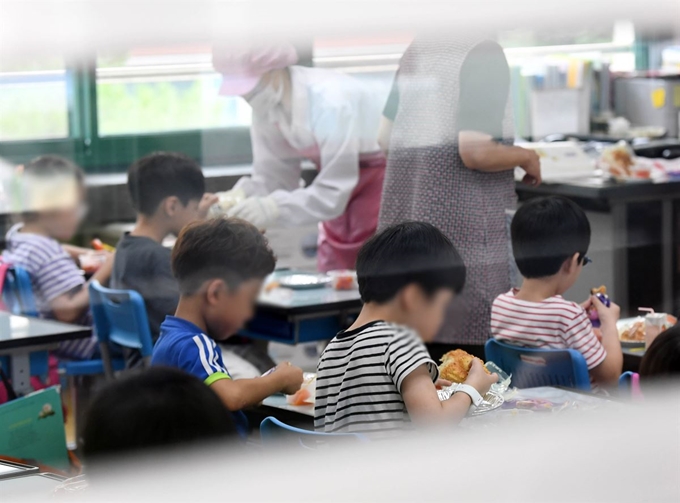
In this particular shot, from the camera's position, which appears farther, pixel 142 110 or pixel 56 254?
pixel 56 254

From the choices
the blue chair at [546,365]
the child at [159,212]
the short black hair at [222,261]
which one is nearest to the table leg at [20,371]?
the child at [159,212]

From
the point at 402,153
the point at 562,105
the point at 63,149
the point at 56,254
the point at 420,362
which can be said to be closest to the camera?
the point at 63,149

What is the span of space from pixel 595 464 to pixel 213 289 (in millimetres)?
302

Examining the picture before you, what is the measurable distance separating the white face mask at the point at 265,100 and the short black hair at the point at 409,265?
0.40m

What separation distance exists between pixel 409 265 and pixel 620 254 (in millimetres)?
584

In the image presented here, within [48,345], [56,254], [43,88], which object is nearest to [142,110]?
[43,88]

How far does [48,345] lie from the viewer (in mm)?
2662

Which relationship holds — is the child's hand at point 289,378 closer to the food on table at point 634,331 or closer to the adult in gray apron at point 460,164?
the adult in gray apron at point 460,164

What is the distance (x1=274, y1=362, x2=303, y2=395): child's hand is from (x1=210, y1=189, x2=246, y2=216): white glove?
0.30 meters

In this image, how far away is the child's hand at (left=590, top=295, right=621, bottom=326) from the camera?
5.52 ft

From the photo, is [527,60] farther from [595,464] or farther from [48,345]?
[48,345]

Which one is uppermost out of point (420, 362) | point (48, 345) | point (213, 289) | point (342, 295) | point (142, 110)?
point (142, 110)

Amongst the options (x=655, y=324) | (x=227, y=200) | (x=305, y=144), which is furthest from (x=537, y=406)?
(x=227, y=200)

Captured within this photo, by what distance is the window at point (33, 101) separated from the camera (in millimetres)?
401
